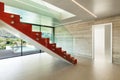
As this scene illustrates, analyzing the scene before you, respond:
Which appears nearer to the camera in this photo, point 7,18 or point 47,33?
point 7,18

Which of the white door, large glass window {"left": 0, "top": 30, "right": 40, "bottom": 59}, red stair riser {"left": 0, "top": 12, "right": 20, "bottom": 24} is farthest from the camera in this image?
large glass window {"left": 0, "top": 30, "right": 40, "bottom": 59}

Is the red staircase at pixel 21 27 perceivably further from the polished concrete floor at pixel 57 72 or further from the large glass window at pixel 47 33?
the large glass window at pixel 47 33

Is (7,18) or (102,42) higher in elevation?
(7,18)

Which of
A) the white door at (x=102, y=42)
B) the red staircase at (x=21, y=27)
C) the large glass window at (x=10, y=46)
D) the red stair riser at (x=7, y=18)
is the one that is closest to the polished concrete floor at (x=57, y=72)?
the red staircase at (x=21, y=27)

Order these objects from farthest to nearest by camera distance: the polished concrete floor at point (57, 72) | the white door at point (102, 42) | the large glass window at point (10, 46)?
the large glass window at point (10, 46)
the white door at point (102, 42)
the polished concrete floor at point (57, 72)

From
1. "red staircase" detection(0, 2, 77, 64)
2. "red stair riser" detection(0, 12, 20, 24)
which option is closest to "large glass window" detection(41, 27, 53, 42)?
"red staircase" detection(0, 2, 77, 64)

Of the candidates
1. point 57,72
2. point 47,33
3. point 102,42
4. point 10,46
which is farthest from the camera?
point 47,33

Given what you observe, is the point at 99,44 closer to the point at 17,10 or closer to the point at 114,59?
the point at 114,59

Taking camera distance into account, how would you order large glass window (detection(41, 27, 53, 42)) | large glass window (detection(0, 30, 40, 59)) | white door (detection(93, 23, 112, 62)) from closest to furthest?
white door (detection(93, 23, 112, 62)) → large glass window (detection(41, 27, 53, 42)) → large glass window (detection(0, 30, 40, 59))

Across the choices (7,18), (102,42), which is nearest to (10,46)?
(7,18)

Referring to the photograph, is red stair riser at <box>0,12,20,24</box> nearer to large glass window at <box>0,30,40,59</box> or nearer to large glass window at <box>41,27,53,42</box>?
large glass window at <box>41,27,53,42</box>

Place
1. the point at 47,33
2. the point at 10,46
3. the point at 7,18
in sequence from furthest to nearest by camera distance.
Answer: the point at 47,33, the point at 10,46, the point at 7,18

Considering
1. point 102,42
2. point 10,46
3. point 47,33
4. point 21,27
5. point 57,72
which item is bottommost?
point 57,72

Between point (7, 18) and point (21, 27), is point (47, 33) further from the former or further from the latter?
point (7, 18)
